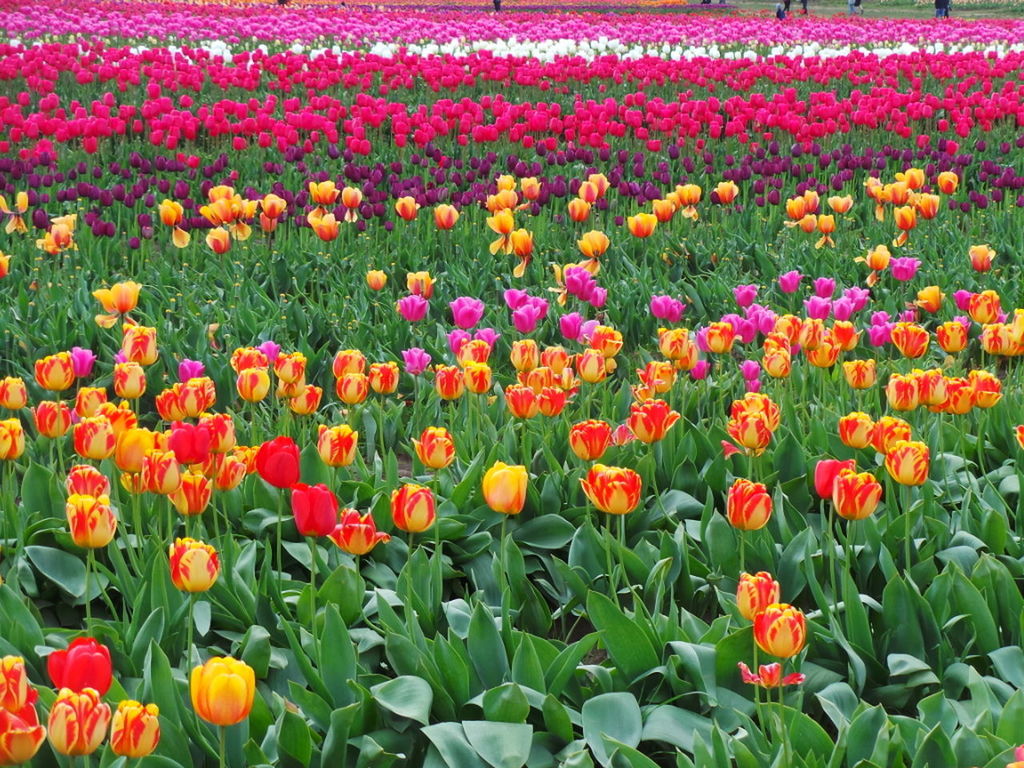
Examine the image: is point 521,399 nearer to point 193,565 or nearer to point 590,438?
point 590,438

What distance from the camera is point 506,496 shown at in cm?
243

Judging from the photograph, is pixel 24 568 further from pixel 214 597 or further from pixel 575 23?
pixel 575 23

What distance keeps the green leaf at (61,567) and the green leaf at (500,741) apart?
1193 mm

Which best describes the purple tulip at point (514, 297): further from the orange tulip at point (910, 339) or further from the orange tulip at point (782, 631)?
the orange tulip at point (782, 631)

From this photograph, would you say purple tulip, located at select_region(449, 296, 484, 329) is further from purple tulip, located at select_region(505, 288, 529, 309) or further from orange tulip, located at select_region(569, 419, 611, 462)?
orange tulip, located at select_region(569, 419, 611, 462)

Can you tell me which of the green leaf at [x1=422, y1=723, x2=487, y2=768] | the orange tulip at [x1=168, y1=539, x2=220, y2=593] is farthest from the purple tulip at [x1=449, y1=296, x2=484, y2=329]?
the orange tulip at [x1=168, y1=539, x2=220, y2=593]

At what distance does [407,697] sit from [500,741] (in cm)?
22

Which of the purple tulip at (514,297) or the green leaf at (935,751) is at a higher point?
the purple tulip at (514,297)

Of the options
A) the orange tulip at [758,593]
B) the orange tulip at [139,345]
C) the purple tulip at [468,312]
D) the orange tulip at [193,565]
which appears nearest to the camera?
the orange tulip at [758,593]

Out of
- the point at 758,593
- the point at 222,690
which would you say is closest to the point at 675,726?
the point at 758,593

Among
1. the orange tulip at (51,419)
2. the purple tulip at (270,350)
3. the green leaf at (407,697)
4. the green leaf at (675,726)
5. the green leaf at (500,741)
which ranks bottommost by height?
the green leaf at (675,726)

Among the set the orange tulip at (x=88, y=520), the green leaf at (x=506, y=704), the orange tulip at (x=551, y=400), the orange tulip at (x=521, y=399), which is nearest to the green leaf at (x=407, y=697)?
the green leaf at (x=506, y=704)

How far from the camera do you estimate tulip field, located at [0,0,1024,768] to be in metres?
2.29

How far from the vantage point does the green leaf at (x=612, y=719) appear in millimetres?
2383
